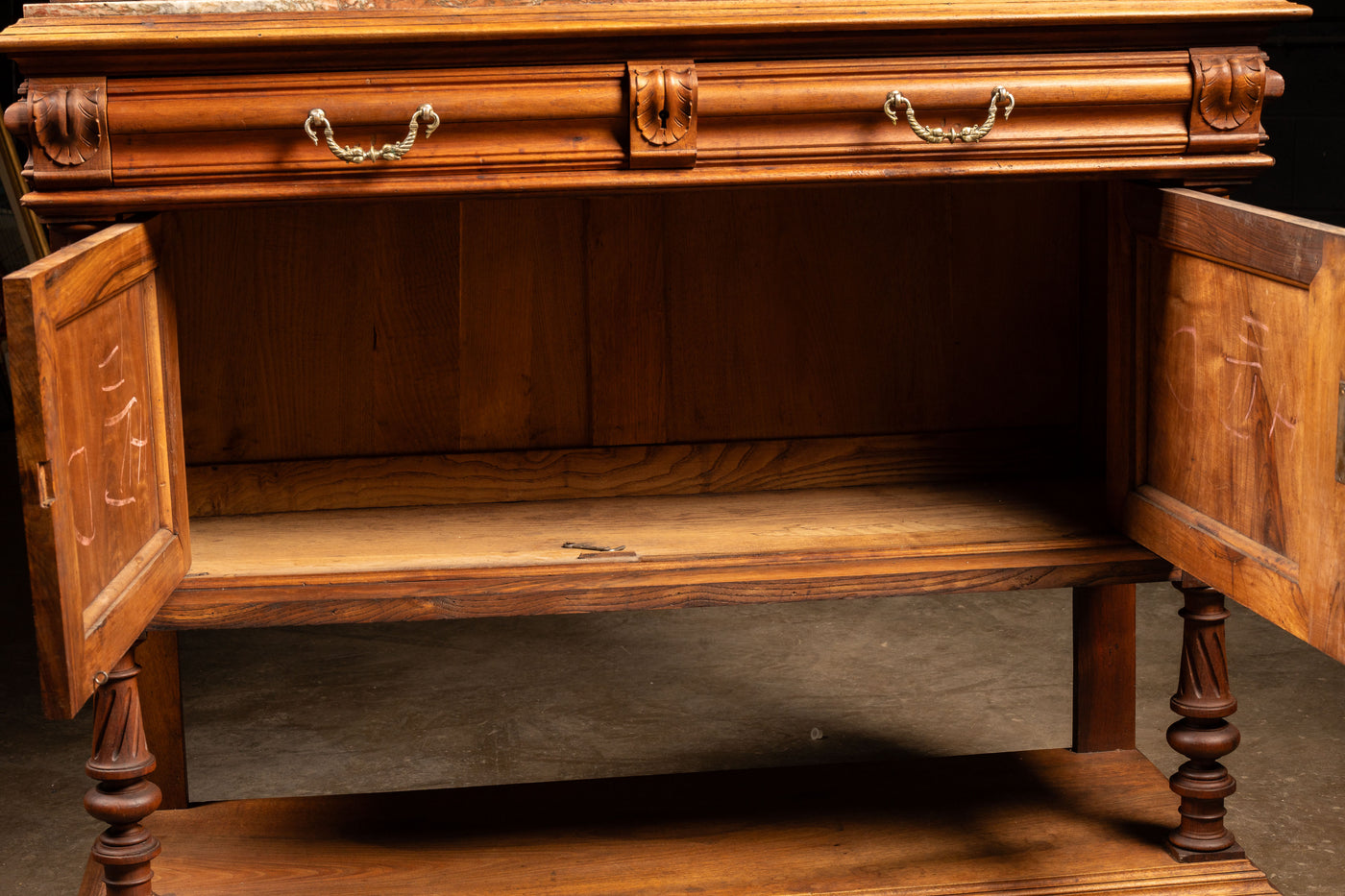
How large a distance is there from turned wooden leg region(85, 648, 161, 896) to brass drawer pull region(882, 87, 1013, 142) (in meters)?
1.14

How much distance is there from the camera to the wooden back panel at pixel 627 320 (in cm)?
228

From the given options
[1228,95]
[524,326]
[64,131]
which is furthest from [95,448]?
[1228,95]

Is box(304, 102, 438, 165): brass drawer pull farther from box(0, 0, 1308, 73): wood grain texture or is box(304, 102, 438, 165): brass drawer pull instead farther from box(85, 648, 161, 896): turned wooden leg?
box(85, 648, 161, 896): turned wooden leg

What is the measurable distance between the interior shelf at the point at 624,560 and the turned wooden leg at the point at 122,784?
4.2 inches

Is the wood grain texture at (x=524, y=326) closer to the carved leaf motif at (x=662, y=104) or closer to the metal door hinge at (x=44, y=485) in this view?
the carved leaf motif at (x=662, y=104)

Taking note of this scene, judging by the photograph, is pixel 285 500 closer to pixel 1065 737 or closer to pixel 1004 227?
pixel 1004 227

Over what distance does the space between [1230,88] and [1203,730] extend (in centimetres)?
85

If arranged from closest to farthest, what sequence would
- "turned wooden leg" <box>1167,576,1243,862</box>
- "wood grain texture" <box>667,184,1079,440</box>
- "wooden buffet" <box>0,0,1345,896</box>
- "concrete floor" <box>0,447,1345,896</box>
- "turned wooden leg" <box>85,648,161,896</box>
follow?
"wooden buffet" <box>0,0,1345,896</box>
"turned wooden leg" <box>85,648,161,896</box>
"turned wooden leg" <box>1167,576,1243,862</box>
"wood grain texture" <box>667,184,1079,440</box>
"concrete floor" <box>0,447,1345,896</box>

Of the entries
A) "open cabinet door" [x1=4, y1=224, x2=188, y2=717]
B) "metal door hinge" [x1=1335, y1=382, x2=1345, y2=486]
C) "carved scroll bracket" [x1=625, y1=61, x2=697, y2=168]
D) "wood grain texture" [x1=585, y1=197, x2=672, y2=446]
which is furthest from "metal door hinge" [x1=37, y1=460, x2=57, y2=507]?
"metal door hinge" [x1=1335, y1=382, x2=1345, y2=486]

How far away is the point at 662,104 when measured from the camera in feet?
5.51

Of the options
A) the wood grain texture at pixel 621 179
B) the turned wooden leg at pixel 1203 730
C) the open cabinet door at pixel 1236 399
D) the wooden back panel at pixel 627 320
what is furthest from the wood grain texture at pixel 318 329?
the turned wooden leg at pixel 1203 730

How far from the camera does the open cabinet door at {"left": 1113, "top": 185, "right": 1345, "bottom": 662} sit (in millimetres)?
1447

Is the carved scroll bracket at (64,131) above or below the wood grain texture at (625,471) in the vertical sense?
above

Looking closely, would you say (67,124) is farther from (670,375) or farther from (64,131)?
(670,375)
